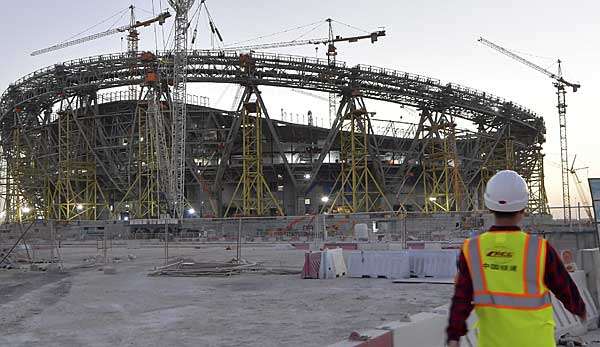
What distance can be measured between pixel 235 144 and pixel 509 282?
194 ft

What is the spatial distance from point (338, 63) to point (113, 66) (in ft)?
69.9

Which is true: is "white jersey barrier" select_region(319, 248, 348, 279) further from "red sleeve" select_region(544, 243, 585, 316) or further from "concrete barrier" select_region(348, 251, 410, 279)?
"red sleeve" select_region(544, 243, 585, 316)

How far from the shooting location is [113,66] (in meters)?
54.9

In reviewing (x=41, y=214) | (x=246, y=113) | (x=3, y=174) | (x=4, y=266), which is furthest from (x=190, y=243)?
(x=3, y=174)

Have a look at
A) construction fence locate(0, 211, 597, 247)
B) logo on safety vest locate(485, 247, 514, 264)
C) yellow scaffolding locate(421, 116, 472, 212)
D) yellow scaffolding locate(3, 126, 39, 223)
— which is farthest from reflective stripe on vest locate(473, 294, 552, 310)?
yellow scaffolding locate(3, 126, 39, 223)

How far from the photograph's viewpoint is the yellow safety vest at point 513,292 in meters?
2.81

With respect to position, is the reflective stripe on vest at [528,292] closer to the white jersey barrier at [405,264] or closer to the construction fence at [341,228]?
the white jersey barrier at [405,264]

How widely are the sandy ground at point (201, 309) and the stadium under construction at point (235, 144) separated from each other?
39480 mm

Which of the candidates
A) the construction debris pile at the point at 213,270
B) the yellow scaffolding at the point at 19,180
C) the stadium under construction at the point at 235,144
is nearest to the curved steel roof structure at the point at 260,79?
the stadium under construction at the point at 235,144

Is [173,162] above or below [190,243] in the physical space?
above

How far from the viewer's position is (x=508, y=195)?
300 centimetres

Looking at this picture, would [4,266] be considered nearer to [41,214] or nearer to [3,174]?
[41,214]

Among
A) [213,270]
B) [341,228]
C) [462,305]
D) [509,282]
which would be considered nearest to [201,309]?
[213,270]

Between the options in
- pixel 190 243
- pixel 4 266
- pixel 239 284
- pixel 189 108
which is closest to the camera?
pixel 239 284
